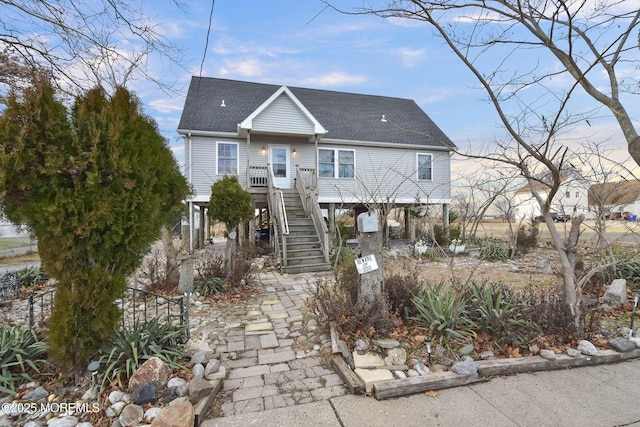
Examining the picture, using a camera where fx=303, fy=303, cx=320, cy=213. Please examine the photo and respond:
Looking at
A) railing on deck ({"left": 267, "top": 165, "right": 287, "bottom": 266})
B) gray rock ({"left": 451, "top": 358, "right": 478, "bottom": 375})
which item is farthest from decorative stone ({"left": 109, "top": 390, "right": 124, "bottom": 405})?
railing on deck ({"left": 267, "top": 165, "right": 287, "bottom": 266})

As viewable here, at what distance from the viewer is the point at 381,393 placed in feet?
8.41

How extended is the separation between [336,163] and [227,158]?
4.52 metres

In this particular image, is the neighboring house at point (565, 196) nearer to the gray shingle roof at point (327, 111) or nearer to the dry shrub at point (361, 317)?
A: the dry shrub at point (361, 317)

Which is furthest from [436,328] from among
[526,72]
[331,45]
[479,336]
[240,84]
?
[240,84]

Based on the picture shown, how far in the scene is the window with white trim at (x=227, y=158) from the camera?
38.6ft

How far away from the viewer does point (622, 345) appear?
3.20 m

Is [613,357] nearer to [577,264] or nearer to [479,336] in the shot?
[479,336]

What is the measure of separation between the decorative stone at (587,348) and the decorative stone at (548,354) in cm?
36

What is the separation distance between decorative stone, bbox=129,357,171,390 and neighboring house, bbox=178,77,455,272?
610 centimetres

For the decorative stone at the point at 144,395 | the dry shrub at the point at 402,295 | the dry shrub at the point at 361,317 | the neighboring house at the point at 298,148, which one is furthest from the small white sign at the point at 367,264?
the neighboring house at the point at 298,148

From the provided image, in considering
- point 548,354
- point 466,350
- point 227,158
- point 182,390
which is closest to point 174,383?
point 182,390

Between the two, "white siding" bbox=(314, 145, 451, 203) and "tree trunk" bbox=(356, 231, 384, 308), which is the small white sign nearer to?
"tree trunk" bbox=(356, 231, 384, 308)

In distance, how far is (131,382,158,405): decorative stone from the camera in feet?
7.74

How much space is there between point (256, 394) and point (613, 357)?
3.63 m
